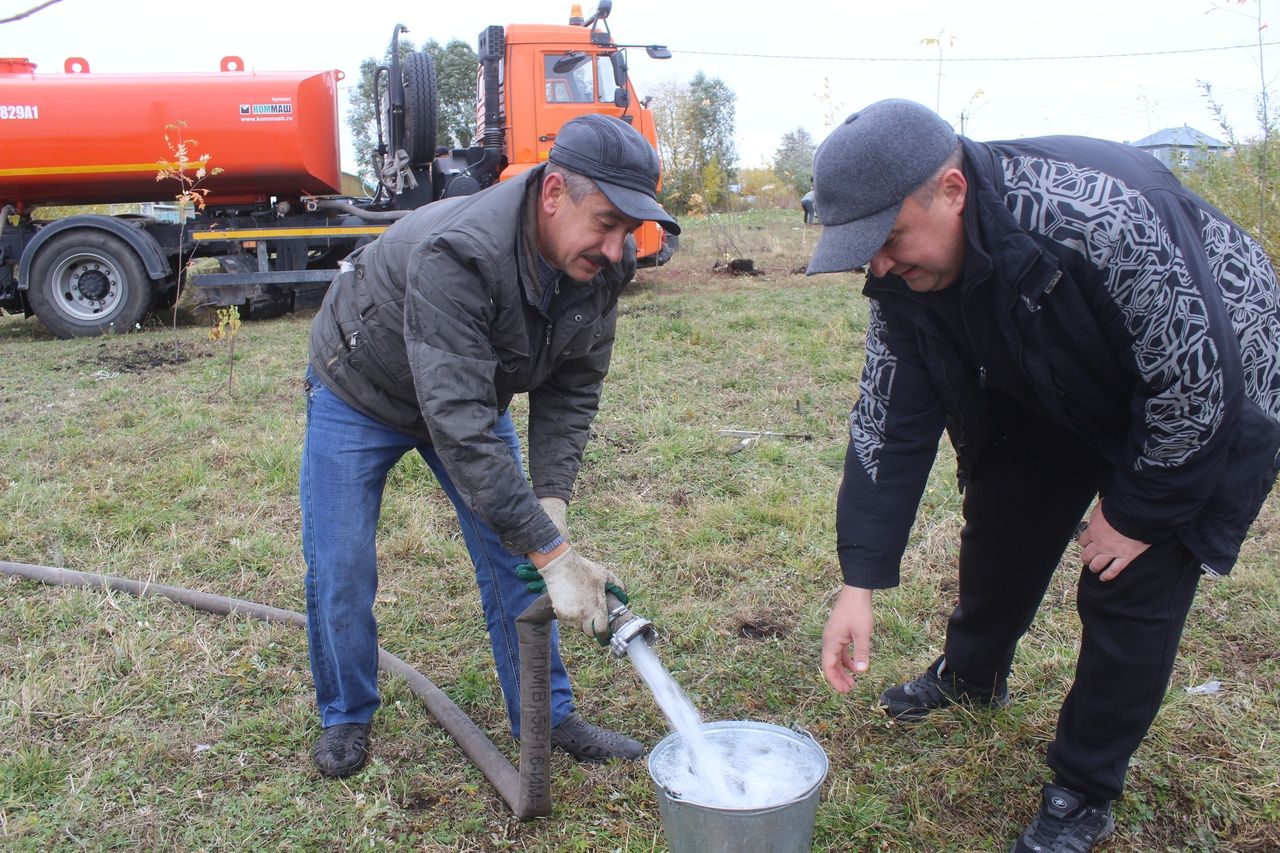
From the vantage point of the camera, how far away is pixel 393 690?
2.99 m

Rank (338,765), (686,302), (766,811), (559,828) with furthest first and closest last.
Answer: (686,302)
(338,765)
(559,828)
(766,811)

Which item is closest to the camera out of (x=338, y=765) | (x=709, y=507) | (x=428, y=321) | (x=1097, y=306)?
(x=1097, y=306)

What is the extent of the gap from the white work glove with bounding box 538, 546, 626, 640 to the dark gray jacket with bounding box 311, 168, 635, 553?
73mm

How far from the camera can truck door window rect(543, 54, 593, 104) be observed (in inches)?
387

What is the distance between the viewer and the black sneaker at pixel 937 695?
2764 millimetres

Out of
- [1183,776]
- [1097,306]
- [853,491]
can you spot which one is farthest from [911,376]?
[1183,776]

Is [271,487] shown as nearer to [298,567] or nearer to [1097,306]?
[298,567]

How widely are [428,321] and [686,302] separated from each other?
26.6ft

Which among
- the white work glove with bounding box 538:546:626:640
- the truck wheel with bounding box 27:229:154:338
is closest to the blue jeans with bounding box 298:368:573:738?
the white work glove with bounding box 538:546:626:640

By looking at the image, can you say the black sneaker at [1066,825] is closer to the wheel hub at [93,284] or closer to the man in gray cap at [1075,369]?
the man in gray cap at [1075,369]

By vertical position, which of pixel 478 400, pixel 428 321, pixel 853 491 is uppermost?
pixel 428 321

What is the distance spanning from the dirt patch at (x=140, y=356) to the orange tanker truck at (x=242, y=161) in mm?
860

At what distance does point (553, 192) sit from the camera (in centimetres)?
212

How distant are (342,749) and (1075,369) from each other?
2076 millimetres
